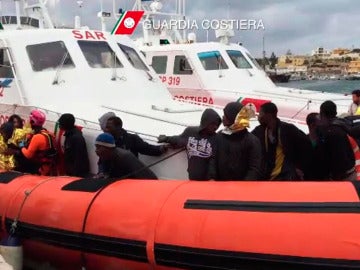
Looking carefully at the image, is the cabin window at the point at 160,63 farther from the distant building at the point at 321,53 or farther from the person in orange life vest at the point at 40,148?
the distant building at the point at 321,53

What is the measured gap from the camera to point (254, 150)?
423 cm

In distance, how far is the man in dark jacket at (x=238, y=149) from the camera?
4254 millimetres

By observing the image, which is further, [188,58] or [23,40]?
[188,58]

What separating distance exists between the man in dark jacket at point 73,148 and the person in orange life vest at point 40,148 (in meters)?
0.18

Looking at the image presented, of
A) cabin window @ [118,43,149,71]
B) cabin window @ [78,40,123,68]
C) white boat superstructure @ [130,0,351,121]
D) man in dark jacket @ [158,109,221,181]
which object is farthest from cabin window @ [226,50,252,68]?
man in dark jacket @ [158,109,221,181]

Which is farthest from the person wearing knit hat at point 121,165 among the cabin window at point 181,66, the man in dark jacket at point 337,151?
the cabin window at point 181,66

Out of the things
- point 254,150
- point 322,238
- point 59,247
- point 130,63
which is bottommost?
point 59,247

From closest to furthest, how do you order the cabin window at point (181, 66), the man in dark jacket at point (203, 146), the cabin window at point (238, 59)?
the man in dark jacket at point (203, 146) < the cabin window at point (181, 66) < the cabin window at point (238, 59)

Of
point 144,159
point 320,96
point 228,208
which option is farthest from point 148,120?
point 320,96

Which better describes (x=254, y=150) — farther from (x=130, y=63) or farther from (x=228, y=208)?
(x=130, y=63)

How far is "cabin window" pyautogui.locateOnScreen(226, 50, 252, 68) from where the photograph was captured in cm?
1287

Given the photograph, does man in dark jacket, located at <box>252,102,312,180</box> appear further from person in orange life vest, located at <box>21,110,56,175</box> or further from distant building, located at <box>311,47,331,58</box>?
distant building, located at <box>311,47,331,58</box>

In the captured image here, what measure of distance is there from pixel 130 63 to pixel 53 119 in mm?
1819

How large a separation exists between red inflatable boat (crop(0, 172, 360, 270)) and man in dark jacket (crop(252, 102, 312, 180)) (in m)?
0.64
